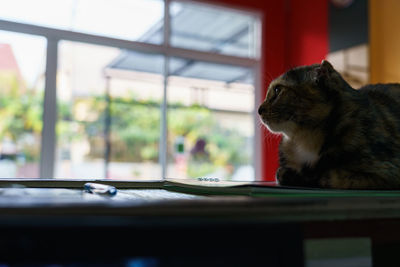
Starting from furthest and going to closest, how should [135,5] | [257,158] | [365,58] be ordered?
[257,158], [135,5], [365,58]

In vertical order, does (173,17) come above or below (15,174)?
above

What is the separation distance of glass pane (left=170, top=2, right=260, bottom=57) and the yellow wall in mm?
1594

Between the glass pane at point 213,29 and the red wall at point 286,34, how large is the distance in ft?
0.47

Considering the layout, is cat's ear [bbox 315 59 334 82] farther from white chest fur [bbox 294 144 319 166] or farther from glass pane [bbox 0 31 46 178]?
glass pane [bbox 0 31 46 178]

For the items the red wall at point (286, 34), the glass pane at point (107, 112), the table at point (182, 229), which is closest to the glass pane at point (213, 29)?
the red wall at point (286, 34)

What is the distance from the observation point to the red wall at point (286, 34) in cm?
468

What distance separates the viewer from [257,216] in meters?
0.37

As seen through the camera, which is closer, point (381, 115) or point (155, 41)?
point (381, 115)

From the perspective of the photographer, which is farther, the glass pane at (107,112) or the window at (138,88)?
the glass pane at (107,112)

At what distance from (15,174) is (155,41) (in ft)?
6.81

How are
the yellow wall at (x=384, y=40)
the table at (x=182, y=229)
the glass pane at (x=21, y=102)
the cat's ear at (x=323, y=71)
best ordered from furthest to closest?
the glass pane at (x=21, y=102) < the yellow wall at (x=384, y=40) < the cat's ear at (x=323, y=71) < the table at (x=182, y=229)

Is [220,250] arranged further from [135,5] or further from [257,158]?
[257,158]

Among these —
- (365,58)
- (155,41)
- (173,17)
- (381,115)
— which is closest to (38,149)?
(155,41)

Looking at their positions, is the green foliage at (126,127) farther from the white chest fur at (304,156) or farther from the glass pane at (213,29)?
the white chest fur at (304,156)
